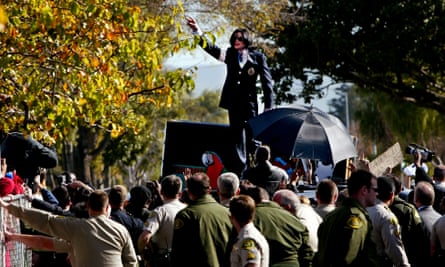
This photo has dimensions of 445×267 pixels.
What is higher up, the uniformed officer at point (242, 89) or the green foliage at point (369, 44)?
the green foliage at point (369, 44)

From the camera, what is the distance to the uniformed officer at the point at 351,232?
899 centimetres

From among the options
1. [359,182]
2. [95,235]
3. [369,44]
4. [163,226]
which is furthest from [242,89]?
[369,44]

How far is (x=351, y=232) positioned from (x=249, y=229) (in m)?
0.86

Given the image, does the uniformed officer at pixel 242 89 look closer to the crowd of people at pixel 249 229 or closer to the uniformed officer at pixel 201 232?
the crowd of people at pixel 249 229

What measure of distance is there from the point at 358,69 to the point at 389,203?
22.8m

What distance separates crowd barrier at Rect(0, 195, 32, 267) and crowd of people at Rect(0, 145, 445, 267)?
137 mm

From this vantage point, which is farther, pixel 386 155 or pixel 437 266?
pixel 386 155

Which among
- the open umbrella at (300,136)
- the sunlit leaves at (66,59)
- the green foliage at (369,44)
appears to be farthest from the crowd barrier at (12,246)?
the green foliage at (369,44)

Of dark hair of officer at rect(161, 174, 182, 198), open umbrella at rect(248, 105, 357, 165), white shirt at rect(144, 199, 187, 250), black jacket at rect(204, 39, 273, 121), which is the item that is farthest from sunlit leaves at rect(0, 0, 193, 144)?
white shirt at rect(144, 199, 187, 250)

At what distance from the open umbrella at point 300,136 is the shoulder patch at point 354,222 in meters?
4.64

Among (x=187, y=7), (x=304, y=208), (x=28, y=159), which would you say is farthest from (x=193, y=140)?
(x=187, y=7)

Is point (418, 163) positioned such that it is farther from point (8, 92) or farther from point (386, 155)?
point (8, 92)

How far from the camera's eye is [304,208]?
34.2ft

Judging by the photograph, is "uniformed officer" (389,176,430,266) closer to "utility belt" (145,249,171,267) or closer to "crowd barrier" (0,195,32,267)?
"utility belt" (145,249,171,267)
